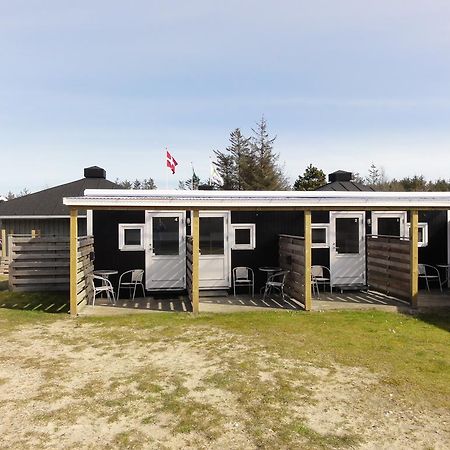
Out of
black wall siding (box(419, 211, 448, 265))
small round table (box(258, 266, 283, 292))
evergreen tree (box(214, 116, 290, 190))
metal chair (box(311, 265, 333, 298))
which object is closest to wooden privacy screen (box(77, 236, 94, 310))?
small round table (box(258, 266, 283, 292))

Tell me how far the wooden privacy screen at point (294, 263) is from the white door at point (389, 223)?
261cm

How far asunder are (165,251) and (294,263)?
3.12 meters

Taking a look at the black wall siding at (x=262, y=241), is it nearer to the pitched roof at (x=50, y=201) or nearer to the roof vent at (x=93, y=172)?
the pitched roof at (x=50, y=201)

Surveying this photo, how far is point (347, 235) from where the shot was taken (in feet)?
33.8

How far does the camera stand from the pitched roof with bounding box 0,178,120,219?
16984mm

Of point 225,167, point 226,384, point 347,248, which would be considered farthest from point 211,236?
point 225,167

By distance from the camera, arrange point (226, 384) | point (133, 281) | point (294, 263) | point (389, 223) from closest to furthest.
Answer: point (226, 384), point (294, 263), point (133, 281), point (389, 223)

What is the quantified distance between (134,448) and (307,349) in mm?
3167

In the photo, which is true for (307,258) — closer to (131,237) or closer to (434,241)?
(131,237)

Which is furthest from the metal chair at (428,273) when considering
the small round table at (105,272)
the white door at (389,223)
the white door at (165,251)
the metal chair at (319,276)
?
the small round table at (105,272)

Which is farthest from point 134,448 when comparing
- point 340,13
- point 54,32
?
point 54,32

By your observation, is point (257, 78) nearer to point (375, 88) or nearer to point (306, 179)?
point (375, 88)

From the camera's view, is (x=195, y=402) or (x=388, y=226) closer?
(x=195, y=402)

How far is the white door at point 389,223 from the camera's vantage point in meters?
10.4
